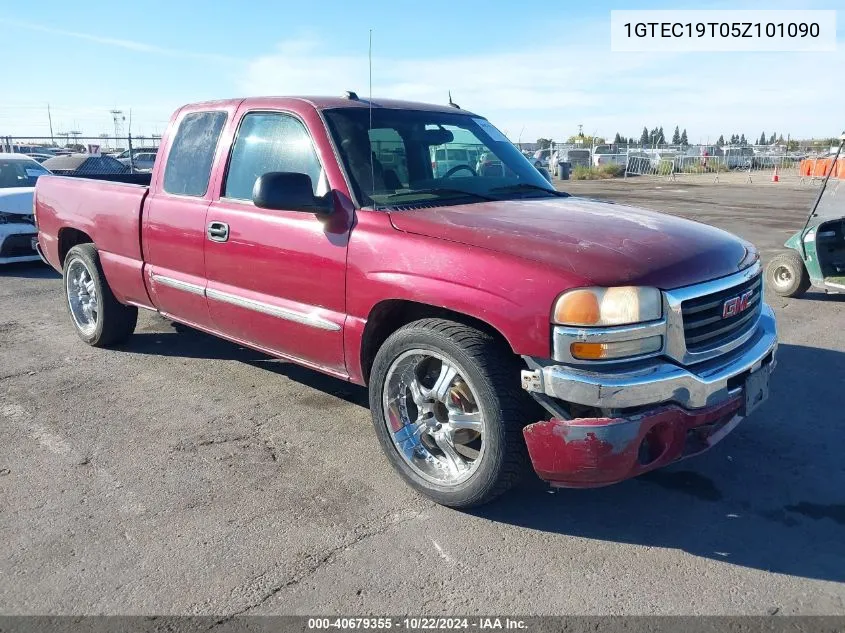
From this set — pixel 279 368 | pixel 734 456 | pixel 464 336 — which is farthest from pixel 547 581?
pixel 279 368

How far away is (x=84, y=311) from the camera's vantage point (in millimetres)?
6238

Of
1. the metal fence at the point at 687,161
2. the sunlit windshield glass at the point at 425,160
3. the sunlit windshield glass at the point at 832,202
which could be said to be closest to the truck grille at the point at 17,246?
the sunlit windshield glass at the point at 425,160

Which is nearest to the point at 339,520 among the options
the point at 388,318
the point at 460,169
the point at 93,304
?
the point at 388,318

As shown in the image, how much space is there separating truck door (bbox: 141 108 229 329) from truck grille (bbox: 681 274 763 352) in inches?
116

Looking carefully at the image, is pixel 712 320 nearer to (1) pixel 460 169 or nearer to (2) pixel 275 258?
(1) pixel 460 169

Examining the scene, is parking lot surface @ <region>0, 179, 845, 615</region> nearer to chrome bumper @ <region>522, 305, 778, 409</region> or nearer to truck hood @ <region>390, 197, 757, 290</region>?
chrome bumper @ <region>522, 305, 778, 409</region>

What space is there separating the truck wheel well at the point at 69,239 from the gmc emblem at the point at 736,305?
16.7 ft

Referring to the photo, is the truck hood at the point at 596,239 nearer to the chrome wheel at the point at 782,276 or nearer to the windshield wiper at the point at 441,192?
the windshield wiper at the point at 441,192

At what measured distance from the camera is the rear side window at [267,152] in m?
4.11

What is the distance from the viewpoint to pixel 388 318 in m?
3.73

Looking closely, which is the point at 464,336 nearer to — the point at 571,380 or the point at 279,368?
the point at 571,380

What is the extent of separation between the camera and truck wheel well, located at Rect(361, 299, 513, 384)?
3504 mm

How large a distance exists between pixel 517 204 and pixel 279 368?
238 cm

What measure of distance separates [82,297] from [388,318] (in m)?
3.67
